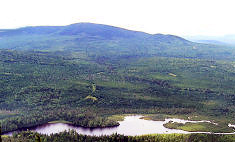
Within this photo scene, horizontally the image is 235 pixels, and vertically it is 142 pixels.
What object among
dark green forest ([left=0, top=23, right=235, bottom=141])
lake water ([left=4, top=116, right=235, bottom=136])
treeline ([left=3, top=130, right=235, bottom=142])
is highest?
dark green forest ([left=0, top=23, right=235, bottom=141])

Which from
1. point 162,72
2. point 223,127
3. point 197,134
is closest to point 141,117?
point 197,134

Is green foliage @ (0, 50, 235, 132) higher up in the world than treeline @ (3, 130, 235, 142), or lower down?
higher up

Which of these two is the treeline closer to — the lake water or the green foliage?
the lake water

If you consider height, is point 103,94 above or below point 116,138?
above

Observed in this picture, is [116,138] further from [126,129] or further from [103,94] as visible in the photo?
[103,94]

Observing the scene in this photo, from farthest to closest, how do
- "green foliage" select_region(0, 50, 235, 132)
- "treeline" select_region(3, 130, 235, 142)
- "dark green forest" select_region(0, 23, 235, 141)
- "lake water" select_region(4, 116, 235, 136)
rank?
"green foliage" select_region(0, 50, 235, 132) → "dark green forest" select_region(0, 23, 235, 141) → "lake water" select_region(4, 116, 235, 136) → "treeline" select_region(3, 130, 235, 142)

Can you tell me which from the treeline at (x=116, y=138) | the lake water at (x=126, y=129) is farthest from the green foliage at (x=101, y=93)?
the treeline at (x=116, y=138)

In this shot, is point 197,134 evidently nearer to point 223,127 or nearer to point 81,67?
point 223,127

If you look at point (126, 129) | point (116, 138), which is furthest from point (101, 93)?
point (116, 138)

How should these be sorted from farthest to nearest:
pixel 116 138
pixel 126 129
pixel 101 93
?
pixel 101 93 < pixel 126 129 < pixel 116 138

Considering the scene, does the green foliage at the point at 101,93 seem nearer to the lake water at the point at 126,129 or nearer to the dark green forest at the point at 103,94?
the dark green forest at the point at 103,94

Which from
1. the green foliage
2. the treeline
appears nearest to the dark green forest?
the green foliage

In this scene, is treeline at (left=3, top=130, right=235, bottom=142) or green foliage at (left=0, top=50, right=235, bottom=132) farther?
green foliage at (left=0, top=50, right=235, bottom=132)
